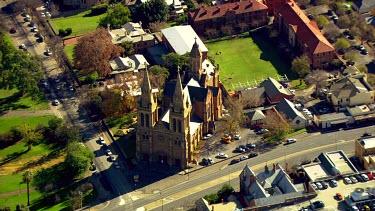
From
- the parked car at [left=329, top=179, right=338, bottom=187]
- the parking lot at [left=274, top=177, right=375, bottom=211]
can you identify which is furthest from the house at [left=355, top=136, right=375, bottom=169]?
the parked car at [left=329, top=179, right=338, bottom=187]

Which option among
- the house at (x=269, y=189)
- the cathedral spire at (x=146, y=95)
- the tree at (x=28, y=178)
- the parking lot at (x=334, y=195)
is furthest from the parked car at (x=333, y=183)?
the tree at (x=28, y=178)

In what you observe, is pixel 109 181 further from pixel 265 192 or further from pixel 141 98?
pixel 265 192

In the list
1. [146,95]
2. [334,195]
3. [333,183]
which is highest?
[146,95]

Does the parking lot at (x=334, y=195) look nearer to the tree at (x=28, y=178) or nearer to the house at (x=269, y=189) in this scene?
the house at (x=269, y=189)

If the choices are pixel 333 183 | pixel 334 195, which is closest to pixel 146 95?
pixel 333 183

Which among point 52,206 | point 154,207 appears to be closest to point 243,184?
point 154,207

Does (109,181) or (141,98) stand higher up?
(141,98)

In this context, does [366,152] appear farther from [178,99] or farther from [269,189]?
[178,99]
